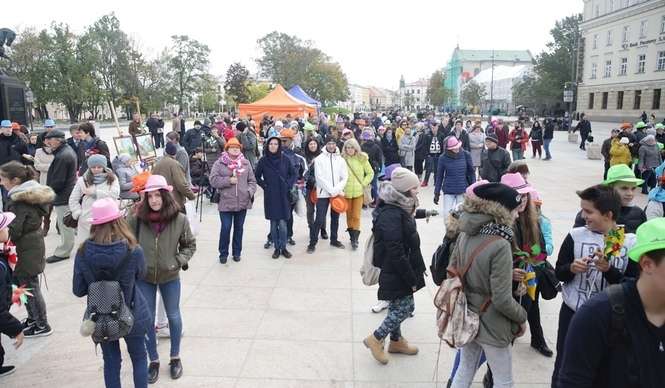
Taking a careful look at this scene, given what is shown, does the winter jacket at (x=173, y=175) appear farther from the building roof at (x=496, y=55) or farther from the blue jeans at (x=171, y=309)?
the building roof at (x=496, y=55)

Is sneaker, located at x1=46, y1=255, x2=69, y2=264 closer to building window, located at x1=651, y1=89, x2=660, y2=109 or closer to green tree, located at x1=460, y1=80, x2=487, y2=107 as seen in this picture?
building window, located at x1=651, y1=89, x2=660, y2=109

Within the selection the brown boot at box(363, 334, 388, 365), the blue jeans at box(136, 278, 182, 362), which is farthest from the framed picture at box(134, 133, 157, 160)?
the brown boot at box(363, 334, 388, 365)

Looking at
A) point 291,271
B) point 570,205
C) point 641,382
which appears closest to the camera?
point 641,382

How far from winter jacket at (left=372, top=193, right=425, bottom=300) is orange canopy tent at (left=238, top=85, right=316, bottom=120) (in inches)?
891

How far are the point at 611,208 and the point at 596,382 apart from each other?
65.5 inches

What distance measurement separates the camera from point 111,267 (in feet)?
10.7

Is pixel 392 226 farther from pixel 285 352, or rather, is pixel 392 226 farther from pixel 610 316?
pixel 610 316

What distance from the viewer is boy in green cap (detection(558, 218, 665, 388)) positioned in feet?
5.78

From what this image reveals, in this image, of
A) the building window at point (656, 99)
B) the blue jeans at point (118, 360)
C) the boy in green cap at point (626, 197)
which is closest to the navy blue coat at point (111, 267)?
the blue jeans at point (118, 360)

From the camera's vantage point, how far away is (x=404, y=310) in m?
4.32

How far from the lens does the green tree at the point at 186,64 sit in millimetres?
57031

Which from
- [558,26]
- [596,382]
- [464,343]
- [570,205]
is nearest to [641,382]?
[596,382]

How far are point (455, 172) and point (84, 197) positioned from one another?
18.2ft

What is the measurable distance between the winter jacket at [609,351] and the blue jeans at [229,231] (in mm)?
5837
